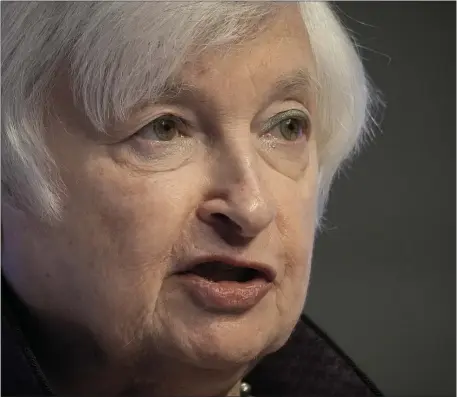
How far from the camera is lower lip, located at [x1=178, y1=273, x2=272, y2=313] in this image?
2.45 ft

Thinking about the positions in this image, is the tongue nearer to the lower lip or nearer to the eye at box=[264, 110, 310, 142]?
the lower lip

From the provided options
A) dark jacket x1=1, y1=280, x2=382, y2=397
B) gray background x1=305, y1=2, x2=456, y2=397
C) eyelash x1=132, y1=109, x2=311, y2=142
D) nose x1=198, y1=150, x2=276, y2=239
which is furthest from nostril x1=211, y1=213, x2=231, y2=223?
gray background x1=305, y1=2, x2=456, y2=397

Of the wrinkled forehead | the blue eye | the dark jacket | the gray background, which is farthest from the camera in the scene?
the gray background

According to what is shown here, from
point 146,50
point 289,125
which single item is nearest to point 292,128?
point 289,125

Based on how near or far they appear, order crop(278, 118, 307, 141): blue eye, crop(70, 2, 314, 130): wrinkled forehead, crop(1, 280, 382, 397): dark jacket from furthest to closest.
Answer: crop(1, 280, 382, 397): dark jacket → crop(278, 118, 307, 141): blue eye → crop(70, 2, 314, 130): wrinkled forehead

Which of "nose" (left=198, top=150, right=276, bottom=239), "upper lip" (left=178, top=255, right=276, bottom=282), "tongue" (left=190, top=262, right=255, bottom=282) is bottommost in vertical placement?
"tongue" (left=190, top=262, right=255, bottom=282)

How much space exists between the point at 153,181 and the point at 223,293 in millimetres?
150

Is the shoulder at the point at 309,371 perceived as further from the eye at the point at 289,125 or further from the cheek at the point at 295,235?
the eye at the point at 289,125

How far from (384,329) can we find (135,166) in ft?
2.52

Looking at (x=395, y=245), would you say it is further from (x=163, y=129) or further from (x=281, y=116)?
(x=163, y=129)

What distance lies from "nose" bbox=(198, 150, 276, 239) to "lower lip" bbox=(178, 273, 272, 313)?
0.20 feet

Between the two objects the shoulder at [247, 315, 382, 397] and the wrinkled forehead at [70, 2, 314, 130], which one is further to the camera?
the shoulder at [247, 315, 382, 397]

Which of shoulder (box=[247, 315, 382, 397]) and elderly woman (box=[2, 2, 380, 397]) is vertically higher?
elderly woman (box=[2, 2, 380, 397])

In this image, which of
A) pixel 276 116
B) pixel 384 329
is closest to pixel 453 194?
pixel 384 329
